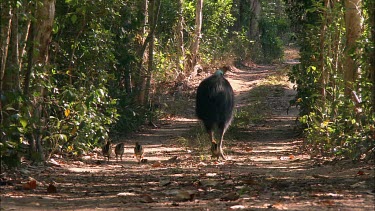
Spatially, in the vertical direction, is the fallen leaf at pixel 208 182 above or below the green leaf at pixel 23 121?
below

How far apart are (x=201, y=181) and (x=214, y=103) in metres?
5.05

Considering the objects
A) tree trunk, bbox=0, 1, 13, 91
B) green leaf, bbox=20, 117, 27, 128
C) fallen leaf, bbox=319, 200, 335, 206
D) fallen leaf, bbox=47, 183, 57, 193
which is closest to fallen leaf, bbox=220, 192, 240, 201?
fallen leaf, bbox=319, 200, 335, 206

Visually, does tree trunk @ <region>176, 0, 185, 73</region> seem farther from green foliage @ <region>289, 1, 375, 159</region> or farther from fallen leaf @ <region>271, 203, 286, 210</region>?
fallen leaf @ <region>271, 203, 286, 210</region>

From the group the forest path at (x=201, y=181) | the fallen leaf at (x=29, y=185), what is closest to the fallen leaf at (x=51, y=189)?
the forest path at (x=201, y=181)

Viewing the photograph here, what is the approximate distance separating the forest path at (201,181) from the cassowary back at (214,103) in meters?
0.61

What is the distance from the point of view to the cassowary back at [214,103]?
14359 millimetres

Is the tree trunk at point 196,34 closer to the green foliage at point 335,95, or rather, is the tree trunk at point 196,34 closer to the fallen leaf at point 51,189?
the green foliage at point 335,95

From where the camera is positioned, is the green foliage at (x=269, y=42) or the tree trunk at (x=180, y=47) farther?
the green foliage at (x=269, y=42)

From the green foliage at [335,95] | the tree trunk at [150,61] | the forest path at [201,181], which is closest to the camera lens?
the forest path at [201,181]

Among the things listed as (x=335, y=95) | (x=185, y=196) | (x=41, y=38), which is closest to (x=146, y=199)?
(x=185, y=196)

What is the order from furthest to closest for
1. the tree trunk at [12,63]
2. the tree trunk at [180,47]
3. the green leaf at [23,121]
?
the tree trunk at [180,47]
the tree trunk at [12,63]
the green leaf at [23,121]

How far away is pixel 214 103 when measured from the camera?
47.1 ft

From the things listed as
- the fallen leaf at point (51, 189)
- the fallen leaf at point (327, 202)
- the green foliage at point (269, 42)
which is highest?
the green foliage at point (269, 42)

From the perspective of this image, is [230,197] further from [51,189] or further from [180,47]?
[180,47]
